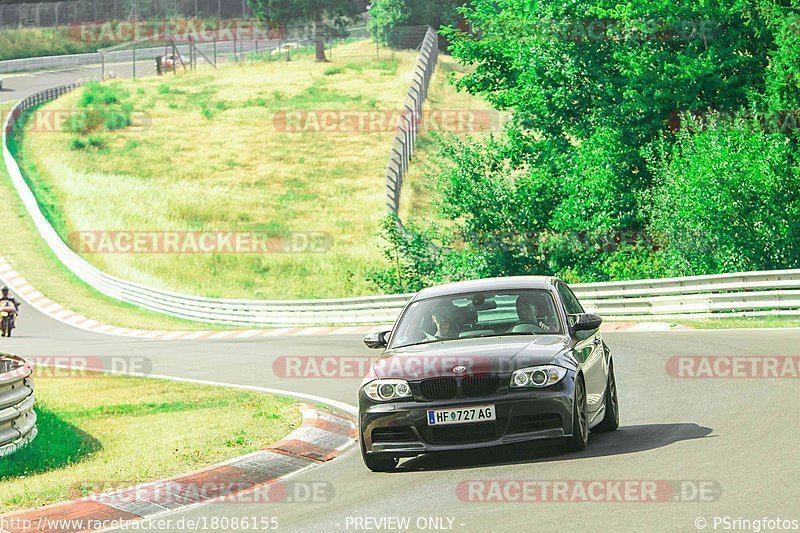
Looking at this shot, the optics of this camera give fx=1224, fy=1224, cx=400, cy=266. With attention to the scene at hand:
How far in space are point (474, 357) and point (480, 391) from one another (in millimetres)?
288

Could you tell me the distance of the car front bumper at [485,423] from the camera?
9344 mm

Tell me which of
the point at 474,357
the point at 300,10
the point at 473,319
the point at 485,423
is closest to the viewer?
the point at 485,423

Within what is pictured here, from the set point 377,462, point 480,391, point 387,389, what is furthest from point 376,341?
point 480,391

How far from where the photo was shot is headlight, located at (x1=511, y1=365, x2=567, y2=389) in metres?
9.43

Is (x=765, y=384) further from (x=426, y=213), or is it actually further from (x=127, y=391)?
(x=426, y=213)

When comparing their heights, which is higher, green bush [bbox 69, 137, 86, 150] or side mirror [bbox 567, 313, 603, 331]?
side mirror [bbox 567, 313, 603, 331]

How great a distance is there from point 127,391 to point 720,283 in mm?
11890

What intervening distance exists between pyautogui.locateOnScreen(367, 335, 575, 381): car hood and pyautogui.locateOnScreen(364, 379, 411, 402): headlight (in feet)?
0.16

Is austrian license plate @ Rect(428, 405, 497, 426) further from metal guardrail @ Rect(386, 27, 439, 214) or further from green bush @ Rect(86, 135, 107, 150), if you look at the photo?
green bush @ Rect(86, 135, 107, 150)

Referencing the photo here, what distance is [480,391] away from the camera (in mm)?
9453

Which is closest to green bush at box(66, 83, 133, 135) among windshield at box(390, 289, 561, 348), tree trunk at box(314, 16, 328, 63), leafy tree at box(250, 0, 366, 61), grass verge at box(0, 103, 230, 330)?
leafy tree at box(250, 0, 366, 61)

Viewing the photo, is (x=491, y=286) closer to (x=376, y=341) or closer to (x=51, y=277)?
(x=376, y=341)

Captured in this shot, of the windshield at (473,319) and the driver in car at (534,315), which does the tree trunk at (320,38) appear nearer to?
the windshield at (473,319)

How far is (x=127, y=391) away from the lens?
1842 cm
